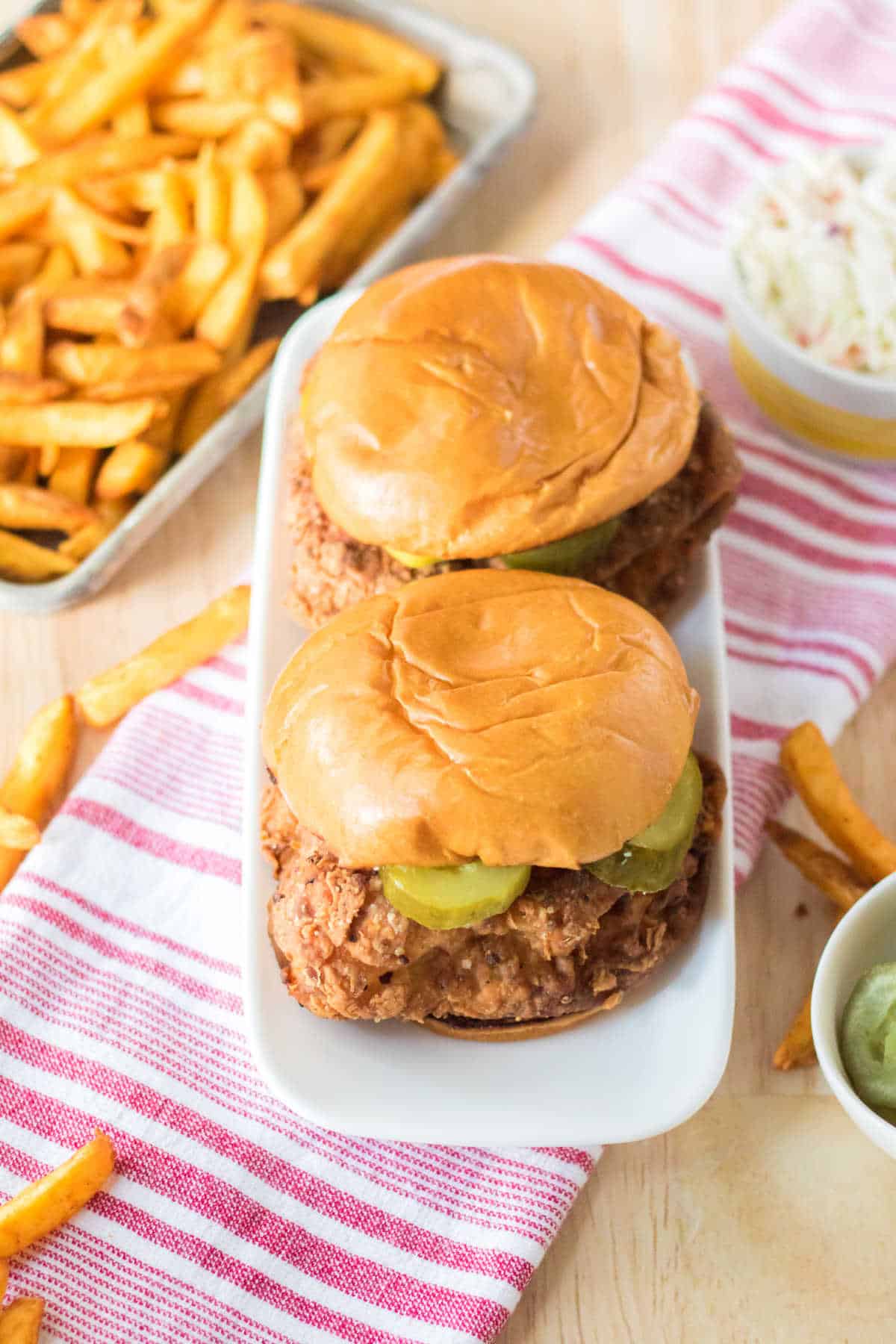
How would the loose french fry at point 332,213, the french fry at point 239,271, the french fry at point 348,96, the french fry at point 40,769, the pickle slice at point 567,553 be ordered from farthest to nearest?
the french fry at point 348,96 → the loose french fry at point 332,213 → the french fry at point 239,271 → the french fry at point 40,769 → the pickle slice at point 567,553

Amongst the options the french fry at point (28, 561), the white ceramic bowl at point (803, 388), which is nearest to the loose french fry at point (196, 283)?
the french fry at point (28, 561)

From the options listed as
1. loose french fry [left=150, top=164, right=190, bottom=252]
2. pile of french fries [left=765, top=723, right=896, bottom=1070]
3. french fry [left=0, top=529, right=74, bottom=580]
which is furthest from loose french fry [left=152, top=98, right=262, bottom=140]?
pile of french fries [left=765, top=723, right=896, bottom=1070]

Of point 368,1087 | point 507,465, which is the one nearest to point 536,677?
point 507,465

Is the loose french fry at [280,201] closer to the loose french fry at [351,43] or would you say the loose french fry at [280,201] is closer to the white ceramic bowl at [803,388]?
the loose french fry at [351,43]

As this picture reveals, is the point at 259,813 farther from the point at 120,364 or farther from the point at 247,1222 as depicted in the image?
the point at 120,364

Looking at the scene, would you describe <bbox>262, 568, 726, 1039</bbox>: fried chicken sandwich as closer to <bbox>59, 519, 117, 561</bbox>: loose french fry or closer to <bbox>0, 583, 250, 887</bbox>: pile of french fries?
<bbox>0, 583, 250, 887</bbox>: pile of french fries

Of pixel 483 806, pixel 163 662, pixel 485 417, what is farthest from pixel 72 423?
pixel 483 806
